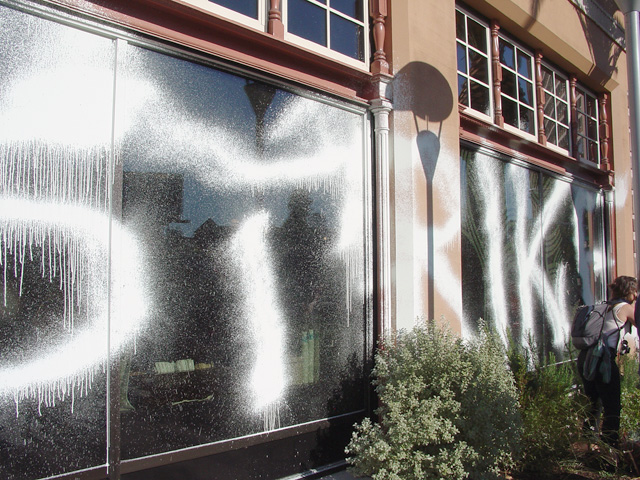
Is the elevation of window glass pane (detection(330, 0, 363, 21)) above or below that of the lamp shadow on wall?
above

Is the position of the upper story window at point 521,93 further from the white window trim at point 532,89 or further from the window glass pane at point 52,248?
the window glass pane at point 52,248

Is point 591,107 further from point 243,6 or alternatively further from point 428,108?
point 243,6

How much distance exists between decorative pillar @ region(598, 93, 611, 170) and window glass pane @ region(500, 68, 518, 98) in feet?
10.1

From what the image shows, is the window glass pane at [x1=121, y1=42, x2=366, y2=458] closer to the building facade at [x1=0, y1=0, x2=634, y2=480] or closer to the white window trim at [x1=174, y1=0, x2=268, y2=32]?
the building facade at [x1=0, y1=0, x2=634, y2=480]

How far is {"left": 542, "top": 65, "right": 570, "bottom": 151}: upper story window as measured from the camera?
7.79 meters

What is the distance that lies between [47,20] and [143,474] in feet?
9.03

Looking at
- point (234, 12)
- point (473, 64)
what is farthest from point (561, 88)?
point (234, 12)

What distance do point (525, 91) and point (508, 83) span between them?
53 cm

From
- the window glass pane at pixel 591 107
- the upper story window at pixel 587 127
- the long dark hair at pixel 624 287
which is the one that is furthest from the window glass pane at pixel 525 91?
the long dark hair at pixel 624 287

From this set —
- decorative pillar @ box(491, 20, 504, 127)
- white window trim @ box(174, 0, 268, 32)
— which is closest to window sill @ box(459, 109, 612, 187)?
decorative pillar @ box(491, 20, 504, 127)

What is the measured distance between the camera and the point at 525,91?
7312mm

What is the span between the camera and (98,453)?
301 cm

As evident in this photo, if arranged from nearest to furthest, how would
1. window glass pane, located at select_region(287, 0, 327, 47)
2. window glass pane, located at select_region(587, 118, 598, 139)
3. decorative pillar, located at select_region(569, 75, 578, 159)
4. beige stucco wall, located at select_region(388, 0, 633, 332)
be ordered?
window glass pane, located at select_region(287, 0, 327, 47)
beige stucco wall, located at select_region(388, 0, 633, 332)
decorative pillar, located at select_region(569, 75, 578, 159)
window glass pane, located at select_region(587, 118, 598, 139)

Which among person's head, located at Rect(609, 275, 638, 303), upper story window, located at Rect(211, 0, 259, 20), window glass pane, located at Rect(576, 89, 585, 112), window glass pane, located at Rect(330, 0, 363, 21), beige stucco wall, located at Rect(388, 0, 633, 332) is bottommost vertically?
person's head, located at Rect(609, 275, 638, 303)
